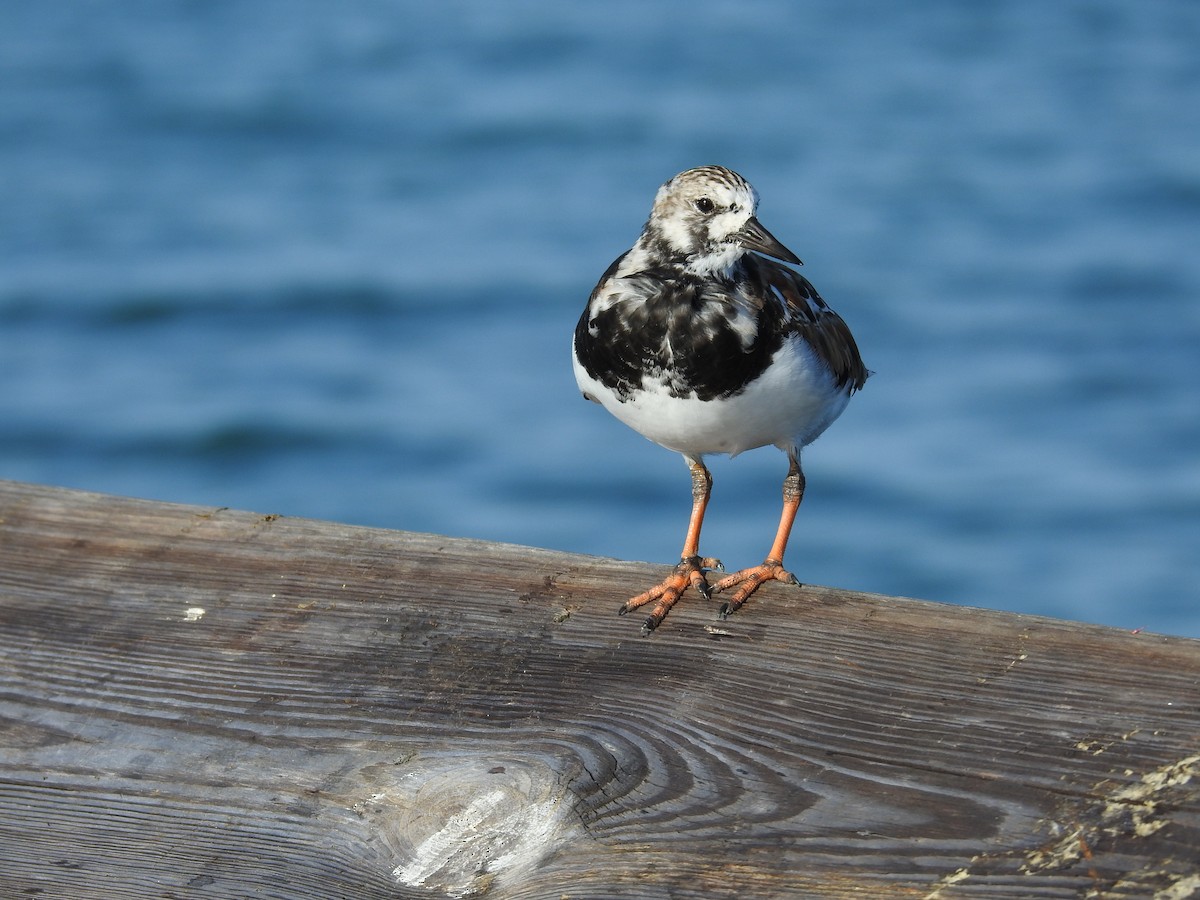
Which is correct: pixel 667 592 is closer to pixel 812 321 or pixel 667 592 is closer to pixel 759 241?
pixel 759 241

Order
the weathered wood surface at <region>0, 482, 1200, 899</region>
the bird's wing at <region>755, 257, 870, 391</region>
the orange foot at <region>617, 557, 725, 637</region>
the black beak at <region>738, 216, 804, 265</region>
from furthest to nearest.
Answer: the bird's wing at <region>755, 257, 870, 391</region>, the black beak at <region>738, 216, 804, 265</region>, the orange foot at <region>617, 557, 725, 637</region>, the weathered wood surface at <region>0, 482, 1200, 899</region>

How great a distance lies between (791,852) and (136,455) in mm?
8229

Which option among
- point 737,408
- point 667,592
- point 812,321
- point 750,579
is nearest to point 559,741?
point 667,592

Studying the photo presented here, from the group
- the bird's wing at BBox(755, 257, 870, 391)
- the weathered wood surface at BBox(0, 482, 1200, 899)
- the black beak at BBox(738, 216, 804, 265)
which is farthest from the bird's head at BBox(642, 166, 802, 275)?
the weathered wood surface at BBox(0, 482, 1200, 899)

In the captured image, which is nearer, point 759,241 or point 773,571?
point 773,571

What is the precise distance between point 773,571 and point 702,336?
55cm

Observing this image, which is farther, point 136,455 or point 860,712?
point 136,455

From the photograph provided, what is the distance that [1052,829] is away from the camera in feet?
6.82

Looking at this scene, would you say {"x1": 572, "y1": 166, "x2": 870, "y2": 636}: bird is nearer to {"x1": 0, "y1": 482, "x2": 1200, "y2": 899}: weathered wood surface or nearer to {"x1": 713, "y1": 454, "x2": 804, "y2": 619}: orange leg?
{"x1": 713, "y1": 454, "x2": 804, "y2": 619}: orange leg

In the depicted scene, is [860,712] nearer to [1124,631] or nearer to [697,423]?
[1124,631]

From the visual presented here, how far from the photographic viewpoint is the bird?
3.39 metres

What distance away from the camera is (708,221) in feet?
11.4

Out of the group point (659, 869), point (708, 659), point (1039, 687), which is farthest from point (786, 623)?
point (659, 869)

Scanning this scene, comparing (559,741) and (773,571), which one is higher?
(773,571)
